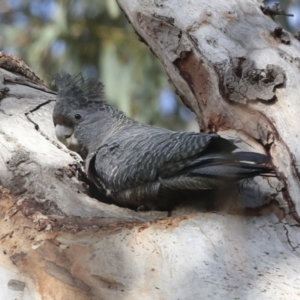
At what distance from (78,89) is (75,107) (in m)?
0.08

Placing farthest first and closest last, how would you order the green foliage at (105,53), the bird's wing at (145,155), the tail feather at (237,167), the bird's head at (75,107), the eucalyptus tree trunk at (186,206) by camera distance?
the green foliage at (105,53), the bird's head at (75,107), the bird's wing at (145,155), the tail feather at (237,167), the eucalyptus tree trunk at (186,206)

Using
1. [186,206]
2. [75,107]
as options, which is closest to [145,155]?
[186,206]

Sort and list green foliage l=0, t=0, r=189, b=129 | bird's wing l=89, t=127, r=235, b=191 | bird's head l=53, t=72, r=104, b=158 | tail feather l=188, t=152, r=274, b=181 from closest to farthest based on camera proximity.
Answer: tail feather l=188, t=152, r=274, b=181
bird's wing l=89, t=127, r=235, b=191
bird's head l=53, t=72, r=104, b=158
green foliage l=0, t=0, r=189, b=129

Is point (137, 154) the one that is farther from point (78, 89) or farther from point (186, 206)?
point (78, 89)

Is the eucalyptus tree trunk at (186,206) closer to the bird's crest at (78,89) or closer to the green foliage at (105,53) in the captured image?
the bird's crest at (78,89)

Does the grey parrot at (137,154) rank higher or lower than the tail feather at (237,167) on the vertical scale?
lower

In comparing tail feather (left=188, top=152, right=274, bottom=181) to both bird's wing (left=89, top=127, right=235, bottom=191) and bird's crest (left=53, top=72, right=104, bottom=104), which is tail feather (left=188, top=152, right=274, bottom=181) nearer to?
bird's wing (left=89, top=127, right=235, bottom=191)

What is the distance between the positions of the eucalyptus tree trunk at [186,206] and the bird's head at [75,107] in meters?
0.06

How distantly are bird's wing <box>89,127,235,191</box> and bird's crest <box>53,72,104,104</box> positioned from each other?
0.30 m

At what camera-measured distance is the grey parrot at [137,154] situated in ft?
5.30

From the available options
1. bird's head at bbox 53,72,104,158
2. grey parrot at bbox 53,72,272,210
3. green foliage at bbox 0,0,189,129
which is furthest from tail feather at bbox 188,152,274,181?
green foliage at bbox 0,0,189,129

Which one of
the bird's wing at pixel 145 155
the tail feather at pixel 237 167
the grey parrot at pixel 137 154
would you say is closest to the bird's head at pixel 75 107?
the grey parrot at pixel 137 154

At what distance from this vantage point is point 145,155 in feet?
6.00

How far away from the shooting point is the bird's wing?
171 centimetres
